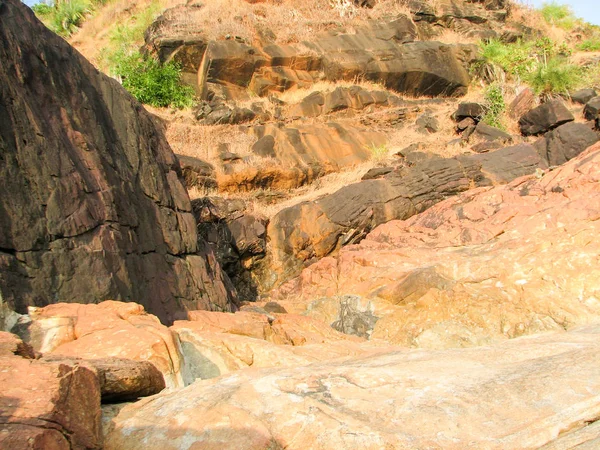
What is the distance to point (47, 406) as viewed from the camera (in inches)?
100

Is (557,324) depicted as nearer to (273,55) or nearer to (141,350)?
(141,350)

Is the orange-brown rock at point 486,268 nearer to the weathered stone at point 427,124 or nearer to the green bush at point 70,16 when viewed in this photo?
the weathered stone at point 427,124

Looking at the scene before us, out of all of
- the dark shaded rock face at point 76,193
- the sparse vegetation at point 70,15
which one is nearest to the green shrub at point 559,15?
the sparse vegetation at point 70,15

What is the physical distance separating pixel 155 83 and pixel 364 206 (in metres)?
8.74

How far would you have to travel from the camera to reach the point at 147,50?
17938mm

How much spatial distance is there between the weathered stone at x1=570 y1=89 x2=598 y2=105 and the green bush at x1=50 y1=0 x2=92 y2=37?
17386 millimetres

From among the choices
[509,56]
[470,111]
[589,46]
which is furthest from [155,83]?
[589,46]

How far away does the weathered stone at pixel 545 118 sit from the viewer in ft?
45.0

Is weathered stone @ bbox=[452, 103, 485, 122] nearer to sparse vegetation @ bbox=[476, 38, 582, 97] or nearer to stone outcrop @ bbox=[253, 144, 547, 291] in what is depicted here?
sparse vegetation @ bbox=[476, 38, 582, 97]

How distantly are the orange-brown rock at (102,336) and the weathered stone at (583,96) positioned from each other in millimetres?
13806

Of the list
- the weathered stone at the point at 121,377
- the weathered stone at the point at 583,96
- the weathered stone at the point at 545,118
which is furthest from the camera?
the weathered stone at the point at 583,96

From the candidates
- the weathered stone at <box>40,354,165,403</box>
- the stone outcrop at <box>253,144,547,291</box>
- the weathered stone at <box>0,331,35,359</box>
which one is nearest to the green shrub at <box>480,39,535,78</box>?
the stone outcrop at <box>253,144,547,291</box>

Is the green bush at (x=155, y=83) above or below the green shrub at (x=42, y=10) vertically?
below

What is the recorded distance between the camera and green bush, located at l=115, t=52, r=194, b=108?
55.0ft
